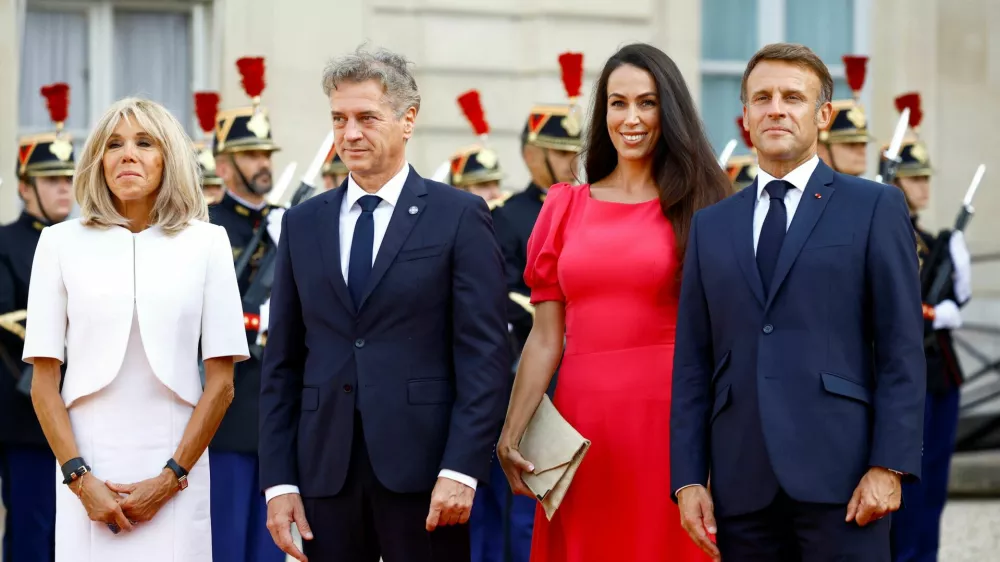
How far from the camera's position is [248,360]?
6.93 metres

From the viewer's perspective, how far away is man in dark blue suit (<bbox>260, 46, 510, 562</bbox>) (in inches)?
163

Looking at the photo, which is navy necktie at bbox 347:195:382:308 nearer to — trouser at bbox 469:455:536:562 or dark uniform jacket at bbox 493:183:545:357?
trouser at bbox 469:455:536:562

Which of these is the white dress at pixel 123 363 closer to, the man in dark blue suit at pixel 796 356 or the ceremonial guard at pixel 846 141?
the man in dark blue suit at pixel 796 356

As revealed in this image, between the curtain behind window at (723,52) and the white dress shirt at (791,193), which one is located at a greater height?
the curtain behind window at (723,52)

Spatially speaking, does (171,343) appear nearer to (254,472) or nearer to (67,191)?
(254,472)

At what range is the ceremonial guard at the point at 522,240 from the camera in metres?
7.38

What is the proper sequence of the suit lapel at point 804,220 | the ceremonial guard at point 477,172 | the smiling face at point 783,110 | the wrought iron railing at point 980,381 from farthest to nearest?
1. the wrought iron railing at point 980,381
2. the ceremonial guard at point 477,172
3. the smiling face at point 783,110
4. the suit lapel at point 804,220

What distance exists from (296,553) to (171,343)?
587 millimetres

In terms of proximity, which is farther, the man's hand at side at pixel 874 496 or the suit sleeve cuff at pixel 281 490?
the suit sleeve cuff at pixel 281 490

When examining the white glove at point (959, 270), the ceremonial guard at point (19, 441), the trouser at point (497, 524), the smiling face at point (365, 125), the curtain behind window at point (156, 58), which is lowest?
the trouser at point (497, 524)

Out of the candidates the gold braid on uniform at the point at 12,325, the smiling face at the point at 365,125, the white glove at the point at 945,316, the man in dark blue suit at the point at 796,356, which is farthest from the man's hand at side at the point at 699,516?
the white glove at the point at 945,316

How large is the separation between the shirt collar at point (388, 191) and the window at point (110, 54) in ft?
21.6

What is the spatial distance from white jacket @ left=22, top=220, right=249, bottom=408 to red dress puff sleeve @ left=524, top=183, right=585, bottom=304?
83 centimetres

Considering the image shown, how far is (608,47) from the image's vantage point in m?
11.5
